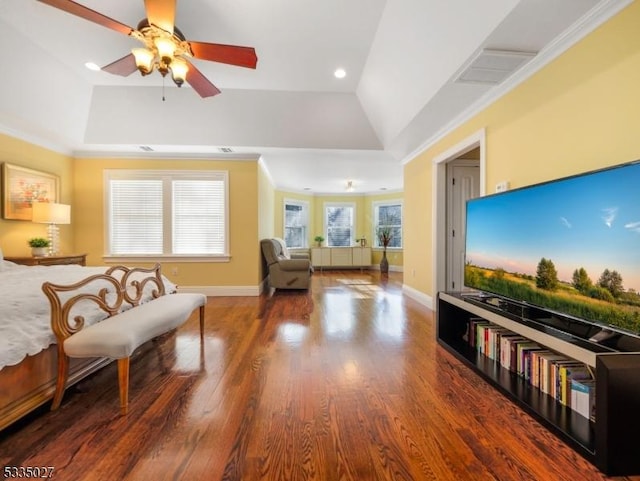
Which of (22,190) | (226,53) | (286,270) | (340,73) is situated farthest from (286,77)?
(22,190)

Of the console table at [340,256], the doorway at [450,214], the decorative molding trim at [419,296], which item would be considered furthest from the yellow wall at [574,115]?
the console table at [340,256]

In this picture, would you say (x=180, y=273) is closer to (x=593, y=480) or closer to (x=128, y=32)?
(x=128, y=32)

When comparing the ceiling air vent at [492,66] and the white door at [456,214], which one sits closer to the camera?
the ceiling air vent at [492,66]

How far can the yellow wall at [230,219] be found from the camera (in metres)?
4.86

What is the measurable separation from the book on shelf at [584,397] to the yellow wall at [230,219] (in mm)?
4363

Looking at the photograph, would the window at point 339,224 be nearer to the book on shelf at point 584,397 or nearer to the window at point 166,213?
the window at point 166,213

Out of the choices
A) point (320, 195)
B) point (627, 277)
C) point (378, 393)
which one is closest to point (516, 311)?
point (627, 277)

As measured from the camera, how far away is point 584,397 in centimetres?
155

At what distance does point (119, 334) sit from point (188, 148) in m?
3.62

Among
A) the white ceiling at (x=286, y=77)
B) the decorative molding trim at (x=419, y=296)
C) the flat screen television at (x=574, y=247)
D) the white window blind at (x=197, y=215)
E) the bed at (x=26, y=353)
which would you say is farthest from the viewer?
the white window blind at (x=197, y=215)

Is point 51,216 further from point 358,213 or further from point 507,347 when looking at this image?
point 358,213

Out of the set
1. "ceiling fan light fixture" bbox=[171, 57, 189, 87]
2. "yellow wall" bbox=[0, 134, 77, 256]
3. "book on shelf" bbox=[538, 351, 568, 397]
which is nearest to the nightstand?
"yellow wall" bbox=[0, 134, 77, 256]

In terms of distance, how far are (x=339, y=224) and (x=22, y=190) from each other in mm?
7177

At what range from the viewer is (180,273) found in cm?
502
